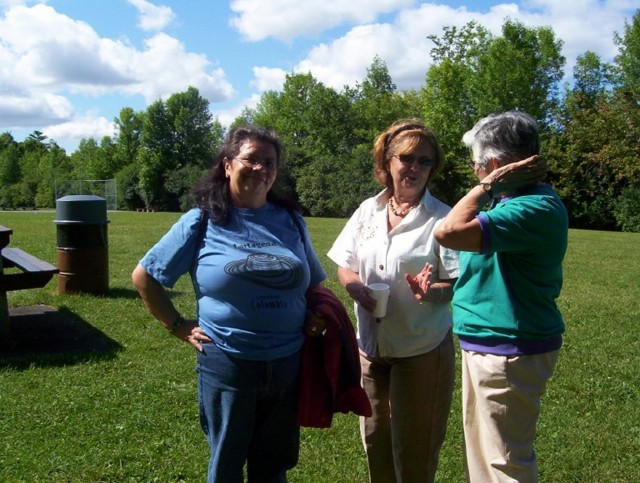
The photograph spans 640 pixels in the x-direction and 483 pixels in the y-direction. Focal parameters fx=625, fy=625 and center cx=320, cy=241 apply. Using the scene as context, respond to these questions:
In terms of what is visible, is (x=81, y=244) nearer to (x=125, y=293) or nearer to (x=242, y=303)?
(x=125, y=293)

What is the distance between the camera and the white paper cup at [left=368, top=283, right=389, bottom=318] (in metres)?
2.92

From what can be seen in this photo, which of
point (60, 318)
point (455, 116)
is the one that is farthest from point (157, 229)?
point (455, 116)

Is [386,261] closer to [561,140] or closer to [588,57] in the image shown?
[561,140]

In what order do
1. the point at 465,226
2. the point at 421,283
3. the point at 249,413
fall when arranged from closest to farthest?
the point at 465,226, the point at 249,413, the point at 421,283

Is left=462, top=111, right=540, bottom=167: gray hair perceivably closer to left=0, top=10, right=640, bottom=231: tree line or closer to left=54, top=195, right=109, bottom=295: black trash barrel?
left=54, top=195, right=109, bottom=295: black trash barrel

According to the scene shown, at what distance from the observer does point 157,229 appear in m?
20.7

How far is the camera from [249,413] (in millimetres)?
2650

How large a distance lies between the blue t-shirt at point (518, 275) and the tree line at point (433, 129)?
17.2m

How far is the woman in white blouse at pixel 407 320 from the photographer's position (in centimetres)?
300

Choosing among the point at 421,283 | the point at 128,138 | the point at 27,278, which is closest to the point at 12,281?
the point at 27,278

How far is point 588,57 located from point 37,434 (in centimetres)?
4619

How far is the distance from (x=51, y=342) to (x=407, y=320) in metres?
4.64

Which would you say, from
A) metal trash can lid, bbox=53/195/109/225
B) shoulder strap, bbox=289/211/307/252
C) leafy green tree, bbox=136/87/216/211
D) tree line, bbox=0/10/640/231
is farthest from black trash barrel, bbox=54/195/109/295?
leafy green tree, bbox=136/87/216/211

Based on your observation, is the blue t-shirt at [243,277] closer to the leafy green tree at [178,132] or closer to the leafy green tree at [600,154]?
the leafy green tree at [600,154]
